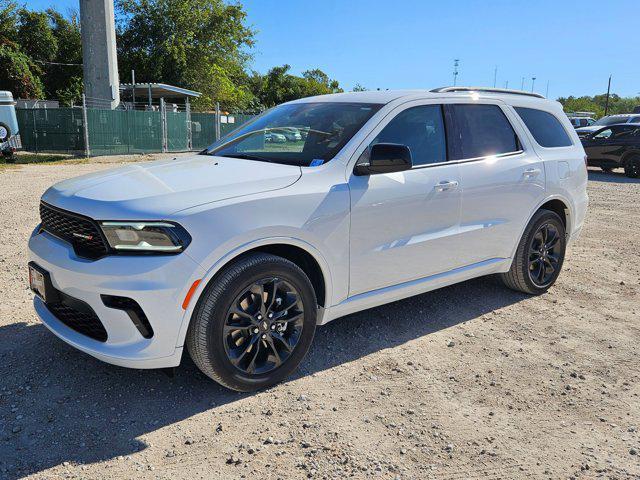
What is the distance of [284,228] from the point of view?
3203mm

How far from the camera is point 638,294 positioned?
17.8ft

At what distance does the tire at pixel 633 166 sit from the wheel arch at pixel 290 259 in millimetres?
16017

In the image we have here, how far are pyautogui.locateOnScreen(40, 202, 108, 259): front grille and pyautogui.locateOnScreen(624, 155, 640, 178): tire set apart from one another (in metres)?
17.1

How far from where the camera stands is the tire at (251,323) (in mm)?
3033

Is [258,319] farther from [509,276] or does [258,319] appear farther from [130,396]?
[509,276]

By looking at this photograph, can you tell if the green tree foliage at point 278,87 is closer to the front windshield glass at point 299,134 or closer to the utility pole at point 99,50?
the utility pole at point 99,50

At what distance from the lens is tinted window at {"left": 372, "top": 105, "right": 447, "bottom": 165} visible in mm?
3927

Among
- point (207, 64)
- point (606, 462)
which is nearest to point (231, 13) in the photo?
point (207, 64)

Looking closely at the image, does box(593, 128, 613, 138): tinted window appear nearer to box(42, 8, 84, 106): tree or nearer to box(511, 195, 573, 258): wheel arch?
box(511, 195, 573, 258): wheel arch

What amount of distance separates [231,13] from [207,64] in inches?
158

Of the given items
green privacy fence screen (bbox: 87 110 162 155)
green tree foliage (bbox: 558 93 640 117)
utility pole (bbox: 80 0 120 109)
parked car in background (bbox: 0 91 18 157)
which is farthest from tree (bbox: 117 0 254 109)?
green tree foliage (bbox: 558 93 640 117)

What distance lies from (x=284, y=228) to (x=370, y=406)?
1.16 metres

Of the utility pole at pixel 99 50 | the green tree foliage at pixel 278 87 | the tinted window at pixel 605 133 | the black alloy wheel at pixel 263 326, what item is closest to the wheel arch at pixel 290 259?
the black alloy wheel at pixel 263 326

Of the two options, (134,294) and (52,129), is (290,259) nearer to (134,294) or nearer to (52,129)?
(134,294)
